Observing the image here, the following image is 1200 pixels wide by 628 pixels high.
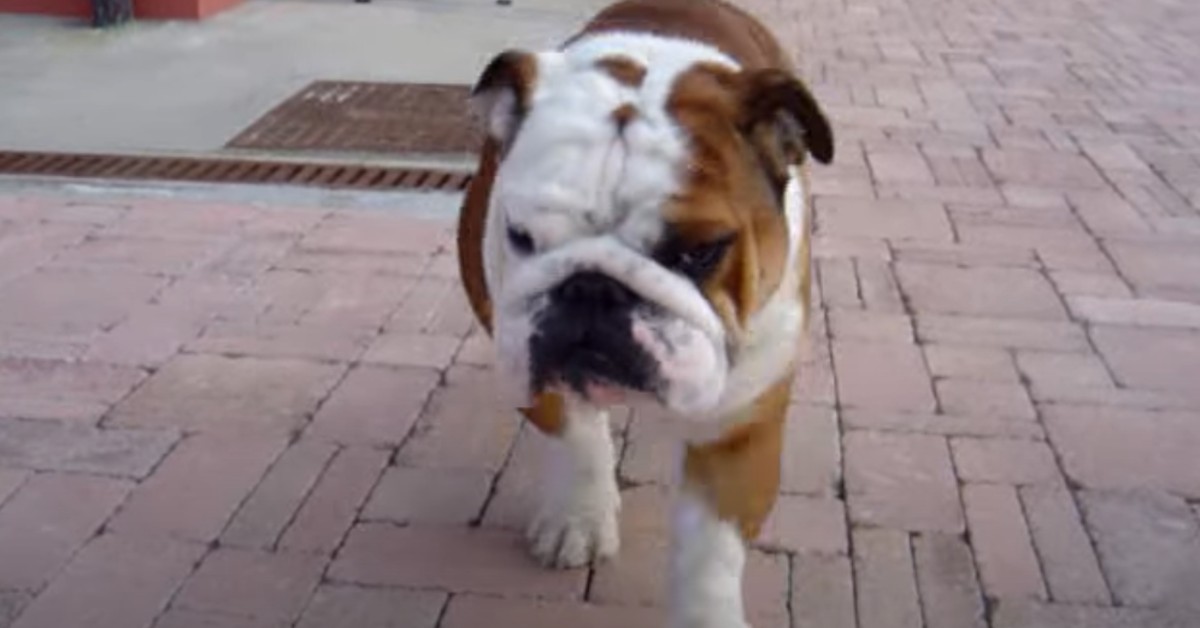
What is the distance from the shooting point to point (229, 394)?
12.1 feet

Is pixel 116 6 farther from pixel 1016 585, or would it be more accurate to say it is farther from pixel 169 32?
pixel 1016 585

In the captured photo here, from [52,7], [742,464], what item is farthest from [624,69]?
[52,7]

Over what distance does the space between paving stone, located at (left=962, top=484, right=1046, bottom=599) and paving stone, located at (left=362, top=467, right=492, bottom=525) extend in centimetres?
104

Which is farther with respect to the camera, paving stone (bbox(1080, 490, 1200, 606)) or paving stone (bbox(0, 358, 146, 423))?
paving stone (bbox(0, 358, 146, 423))

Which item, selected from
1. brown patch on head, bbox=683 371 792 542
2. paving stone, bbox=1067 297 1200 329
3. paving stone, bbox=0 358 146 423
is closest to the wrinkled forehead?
brown patch on head, bbox=683 371 792 542

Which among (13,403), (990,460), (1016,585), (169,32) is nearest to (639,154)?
(1016,585)

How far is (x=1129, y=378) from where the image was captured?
3.88m

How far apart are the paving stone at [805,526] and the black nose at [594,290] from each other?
42.6 inches

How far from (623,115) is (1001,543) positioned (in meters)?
1.41

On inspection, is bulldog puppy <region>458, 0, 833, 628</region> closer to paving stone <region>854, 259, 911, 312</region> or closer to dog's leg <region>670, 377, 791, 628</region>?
dog's leg <region>670, 377, 791, 628</region>

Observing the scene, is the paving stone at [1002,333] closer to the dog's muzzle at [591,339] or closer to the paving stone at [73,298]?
the dog's muzzle at [591,339]

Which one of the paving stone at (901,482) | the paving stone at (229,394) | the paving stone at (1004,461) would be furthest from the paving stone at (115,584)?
the paving stone at (1004,461)

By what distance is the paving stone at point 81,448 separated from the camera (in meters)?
3.30

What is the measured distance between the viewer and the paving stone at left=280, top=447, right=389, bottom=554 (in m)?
3.05
